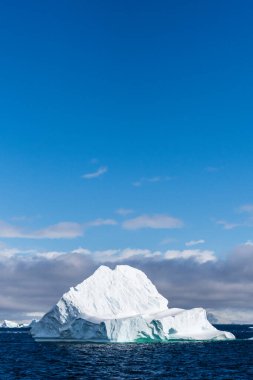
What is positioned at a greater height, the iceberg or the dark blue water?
the iceberg

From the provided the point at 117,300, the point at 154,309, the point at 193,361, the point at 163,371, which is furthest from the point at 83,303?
the point at 163,371

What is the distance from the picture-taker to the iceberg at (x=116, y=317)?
7112 cm

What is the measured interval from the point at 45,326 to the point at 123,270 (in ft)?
54.0

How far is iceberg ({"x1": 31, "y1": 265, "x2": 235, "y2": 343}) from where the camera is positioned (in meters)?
71.1

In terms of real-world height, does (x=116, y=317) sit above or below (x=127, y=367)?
above

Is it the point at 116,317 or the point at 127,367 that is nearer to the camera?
the point at 127,367

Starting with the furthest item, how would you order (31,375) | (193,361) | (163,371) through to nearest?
(193,361)
(163,371)
(31,375)

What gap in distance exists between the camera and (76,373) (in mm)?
39969

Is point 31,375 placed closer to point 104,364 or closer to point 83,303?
point 104,364

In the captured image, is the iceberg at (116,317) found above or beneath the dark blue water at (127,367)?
above

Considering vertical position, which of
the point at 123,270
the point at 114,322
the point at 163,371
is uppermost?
the point at 123,270

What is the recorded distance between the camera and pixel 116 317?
249 ft

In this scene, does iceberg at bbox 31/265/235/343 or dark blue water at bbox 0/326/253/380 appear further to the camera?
iceberg at bbox 31/265/235/343

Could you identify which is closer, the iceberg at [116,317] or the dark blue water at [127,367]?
the dark blue water at [127,367]
